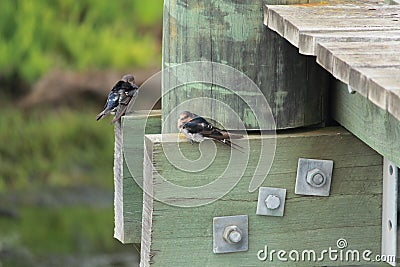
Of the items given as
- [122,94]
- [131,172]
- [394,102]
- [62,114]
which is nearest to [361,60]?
[394,102]

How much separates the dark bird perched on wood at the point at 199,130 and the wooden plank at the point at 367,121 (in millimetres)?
226

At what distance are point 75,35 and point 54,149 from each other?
3.28 feet

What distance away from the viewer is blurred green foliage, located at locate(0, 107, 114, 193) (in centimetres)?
834

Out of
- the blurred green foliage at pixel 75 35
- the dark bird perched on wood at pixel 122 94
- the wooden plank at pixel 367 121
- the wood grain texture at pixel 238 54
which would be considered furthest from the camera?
the blurred green foliage at pixel 75 35

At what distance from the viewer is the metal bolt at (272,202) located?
227 cm

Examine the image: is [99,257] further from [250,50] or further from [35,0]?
[250,50]

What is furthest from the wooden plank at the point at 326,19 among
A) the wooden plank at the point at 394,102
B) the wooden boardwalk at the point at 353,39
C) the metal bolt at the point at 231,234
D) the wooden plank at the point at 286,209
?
the wooden plank at the point at 394,102

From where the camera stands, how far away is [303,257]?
7.57ft

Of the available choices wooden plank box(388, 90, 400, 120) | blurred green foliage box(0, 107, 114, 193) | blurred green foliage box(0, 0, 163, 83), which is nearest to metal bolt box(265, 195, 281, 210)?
wooden plank box(388, 90, 400, 120)

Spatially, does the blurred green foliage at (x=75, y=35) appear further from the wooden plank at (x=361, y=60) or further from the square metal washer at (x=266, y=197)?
the wooden plank at (x=361, y=60)

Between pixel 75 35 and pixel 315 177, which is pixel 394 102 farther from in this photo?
pixel 75 35

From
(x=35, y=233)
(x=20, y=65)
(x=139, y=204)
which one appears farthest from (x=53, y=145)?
(x=139, y=204)

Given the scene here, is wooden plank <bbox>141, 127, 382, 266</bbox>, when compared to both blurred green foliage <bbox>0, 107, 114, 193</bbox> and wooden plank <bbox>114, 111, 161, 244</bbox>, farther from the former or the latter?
blurred green foliage <bbox>0, 107, 114, 193</bbox>

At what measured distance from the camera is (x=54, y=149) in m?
8.74
